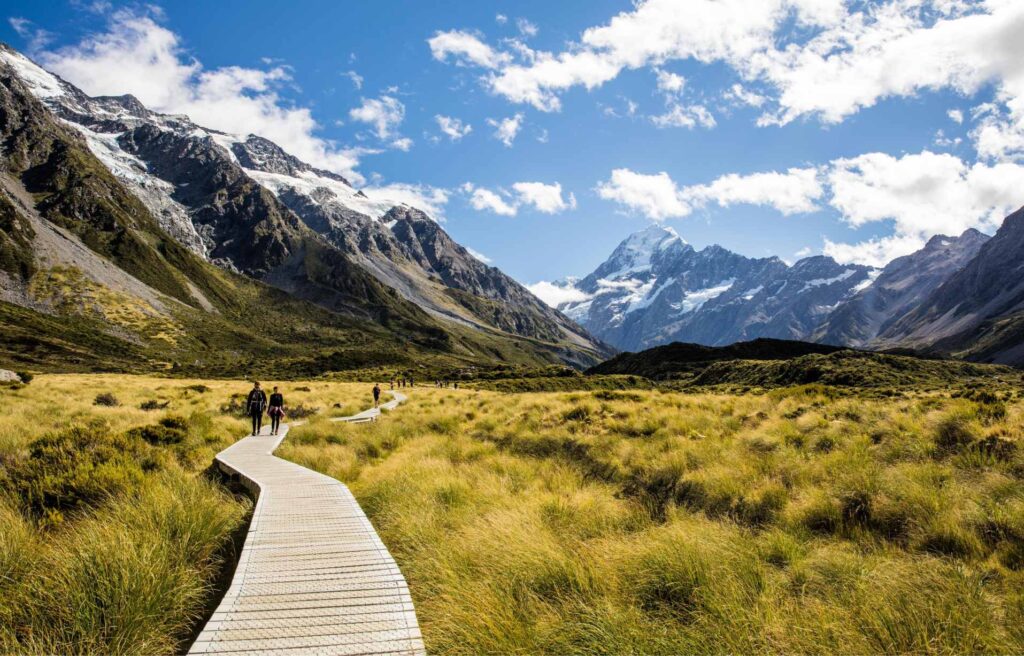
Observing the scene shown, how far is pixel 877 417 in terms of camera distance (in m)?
14.1

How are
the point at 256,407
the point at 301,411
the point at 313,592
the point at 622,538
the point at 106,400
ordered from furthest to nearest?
the point at 301,411 → the point at 106,400 → the point at 256,407 → the point at 622,538 → the point at 313,592

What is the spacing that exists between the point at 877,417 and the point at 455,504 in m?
12.1

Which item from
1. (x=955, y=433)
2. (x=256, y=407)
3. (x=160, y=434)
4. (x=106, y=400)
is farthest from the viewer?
(x=106, y=400)

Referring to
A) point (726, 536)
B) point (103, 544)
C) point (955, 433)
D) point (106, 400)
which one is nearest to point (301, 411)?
point (106, 400)

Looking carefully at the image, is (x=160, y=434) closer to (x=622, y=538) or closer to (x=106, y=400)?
(x=622, y=538)

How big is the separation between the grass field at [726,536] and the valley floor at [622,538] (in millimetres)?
32

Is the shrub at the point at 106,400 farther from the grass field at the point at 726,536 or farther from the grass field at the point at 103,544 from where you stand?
the grass field at the point at 726,536

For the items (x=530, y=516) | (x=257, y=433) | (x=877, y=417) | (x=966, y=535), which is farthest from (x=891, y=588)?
(x=257, y=433)

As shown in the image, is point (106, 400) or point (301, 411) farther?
point (301, 411)

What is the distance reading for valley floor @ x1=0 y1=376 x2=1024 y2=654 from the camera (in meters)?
4.58

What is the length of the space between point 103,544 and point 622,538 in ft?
20.3

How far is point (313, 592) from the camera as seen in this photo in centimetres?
546

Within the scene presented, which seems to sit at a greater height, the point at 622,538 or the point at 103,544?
the point at 103,544

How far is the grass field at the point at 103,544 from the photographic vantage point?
467 cm
